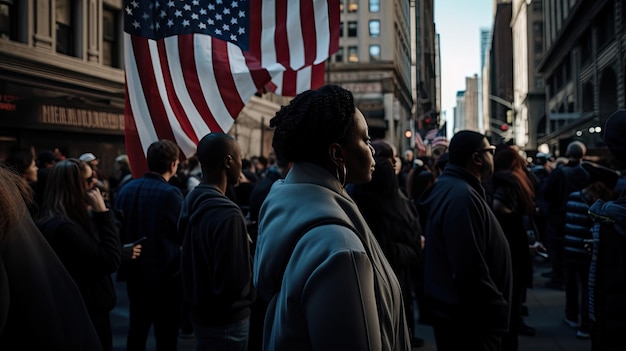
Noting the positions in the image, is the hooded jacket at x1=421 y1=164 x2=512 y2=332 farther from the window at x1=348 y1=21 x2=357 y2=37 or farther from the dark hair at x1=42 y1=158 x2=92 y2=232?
the window at x1=348 y1=21 x2=357 y2=37

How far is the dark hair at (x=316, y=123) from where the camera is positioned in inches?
80.0

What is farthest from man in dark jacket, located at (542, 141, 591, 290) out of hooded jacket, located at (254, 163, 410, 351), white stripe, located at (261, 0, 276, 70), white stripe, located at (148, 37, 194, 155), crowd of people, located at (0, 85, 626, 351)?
hooded jacket, located at (254, 163, 410, 351)

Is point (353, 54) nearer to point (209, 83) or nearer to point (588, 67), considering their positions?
point (588, 67)

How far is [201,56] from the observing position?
4949 millimetres

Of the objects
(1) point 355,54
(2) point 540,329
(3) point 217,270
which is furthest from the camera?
(1) point 355,54

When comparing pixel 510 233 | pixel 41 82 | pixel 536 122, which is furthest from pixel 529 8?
pixel 510 233

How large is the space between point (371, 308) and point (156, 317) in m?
3.88

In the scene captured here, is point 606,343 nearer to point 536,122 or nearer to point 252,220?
point 252,220

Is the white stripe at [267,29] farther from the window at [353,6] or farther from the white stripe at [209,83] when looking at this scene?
the window at [353,6]

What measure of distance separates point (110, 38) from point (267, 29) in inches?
656

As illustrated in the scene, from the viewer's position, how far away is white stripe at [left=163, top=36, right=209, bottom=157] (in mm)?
4836

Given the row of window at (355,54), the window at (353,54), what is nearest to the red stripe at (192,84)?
the row of window at (355,54)

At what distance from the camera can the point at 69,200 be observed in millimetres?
4176

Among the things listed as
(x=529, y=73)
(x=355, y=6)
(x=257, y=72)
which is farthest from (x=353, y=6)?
(x=257, y=72)
